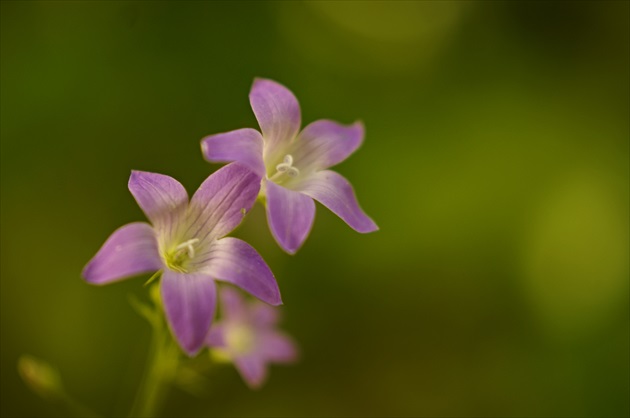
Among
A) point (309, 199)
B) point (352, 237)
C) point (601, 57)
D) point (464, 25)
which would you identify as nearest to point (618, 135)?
point (601, 57)

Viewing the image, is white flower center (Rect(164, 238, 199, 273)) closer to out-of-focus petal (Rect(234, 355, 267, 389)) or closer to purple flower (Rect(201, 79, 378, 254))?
purple flower (Rect(201, 79, 378, 254))

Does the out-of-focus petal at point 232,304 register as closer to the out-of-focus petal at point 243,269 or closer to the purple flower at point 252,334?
the purple flower at point 252,334

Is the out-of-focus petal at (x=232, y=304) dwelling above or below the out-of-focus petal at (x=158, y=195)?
below

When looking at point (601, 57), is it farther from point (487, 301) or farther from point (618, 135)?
point (487, 301)

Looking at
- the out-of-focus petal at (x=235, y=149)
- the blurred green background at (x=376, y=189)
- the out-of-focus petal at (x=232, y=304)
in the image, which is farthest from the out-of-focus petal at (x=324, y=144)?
the blurred green background at (x=376, y=189)

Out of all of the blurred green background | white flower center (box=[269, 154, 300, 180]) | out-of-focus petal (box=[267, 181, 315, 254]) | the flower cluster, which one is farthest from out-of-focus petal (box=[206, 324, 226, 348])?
the blurred green background

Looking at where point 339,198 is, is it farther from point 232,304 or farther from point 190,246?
point 232,304
